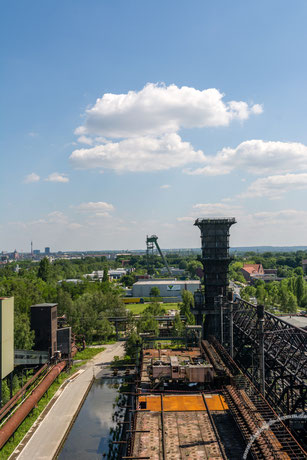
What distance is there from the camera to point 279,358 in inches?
1366

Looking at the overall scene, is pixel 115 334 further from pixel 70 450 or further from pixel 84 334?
pixel 70 450

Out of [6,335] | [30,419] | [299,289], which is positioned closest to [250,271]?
[299,289]

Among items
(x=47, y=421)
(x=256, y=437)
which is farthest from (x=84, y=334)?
(x=256, y=437)

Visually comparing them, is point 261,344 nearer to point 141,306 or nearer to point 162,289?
point 141,306

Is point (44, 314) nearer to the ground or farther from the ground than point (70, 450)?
farther from the ground

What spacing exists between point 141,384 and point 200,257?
26.1 m

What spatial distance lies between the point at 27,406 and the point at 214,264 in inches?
1294

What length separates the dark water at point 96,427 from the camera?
1201 inches

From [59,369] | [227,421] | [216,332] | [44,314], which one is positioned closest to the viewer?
[227,421]

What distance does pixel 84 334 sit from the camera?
6994 centimetres

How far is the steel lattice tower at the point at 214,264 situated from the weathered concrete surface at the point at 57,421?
18315mm

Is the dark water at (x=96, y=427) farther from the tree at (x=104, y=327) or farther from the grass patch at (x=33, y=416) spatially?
the tree at (x=104, y=327)

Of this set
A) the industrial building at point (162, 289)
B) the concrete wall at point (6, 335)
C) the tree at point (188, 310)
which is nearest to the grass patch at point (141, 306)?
the industrial building at point (162, 289)

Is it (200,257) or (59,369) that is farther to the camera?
(200,257)
